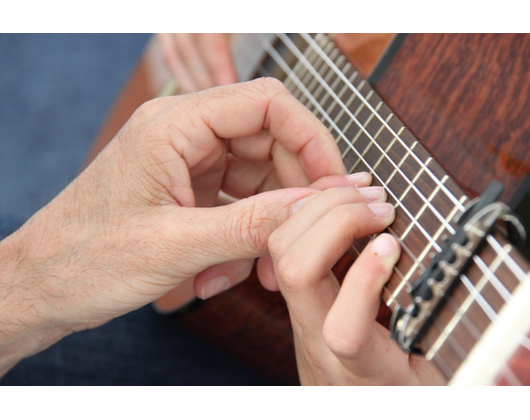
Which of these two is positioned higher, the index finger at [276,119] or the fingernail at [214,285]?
the index finger at [276,119]

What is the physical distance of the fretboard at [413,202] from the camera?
1.43ft

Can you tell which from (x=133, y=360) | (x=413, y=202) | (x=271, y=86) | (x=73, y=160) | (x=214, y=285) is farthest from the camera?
(x=73, y=160)

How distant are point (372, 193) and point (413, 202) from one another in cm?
5

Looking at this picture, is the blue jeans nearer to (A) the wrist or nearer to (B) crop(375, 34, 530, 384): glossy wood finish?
(A) the wrist

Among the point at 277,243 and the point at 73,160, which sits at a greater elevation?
the point at 277,243

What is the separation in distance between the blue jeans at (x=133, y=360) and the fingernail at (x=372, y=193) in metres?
0.62

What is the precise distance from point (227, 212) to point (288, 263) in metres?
0.10

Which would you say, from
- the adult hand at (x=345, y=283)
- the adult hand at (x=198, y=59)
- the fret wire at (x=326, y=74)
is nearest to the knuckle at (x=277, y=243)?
the adult hand at (x=345, y=283)

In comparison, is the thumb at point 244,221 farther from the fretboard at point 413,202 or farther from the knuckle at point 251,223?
the fretboard at point 413,202

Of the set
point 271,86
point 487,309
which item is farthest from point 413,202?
point 271,86

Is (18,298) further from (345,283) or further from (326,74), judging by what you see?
(326,74)

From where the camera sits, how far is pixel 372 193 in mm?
553

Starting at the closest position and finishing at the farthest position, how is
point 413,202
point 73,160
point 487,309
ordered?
point 487,309, point 413,202, point 73,160

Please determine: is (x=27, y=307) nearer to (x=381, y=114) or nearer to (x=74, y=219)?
(x=74, y=219)
